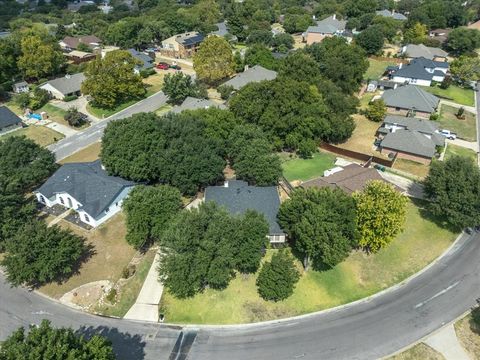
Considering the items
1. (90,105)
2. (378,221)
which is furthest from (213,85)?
(378,221)

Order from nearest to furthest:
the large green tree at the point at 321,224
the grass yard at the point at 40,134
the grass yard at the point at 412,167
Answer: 1. the large green tree at the point at 321,224
2. the grass yard at the point at 412,167
3. the grass yard at the point at 40,134

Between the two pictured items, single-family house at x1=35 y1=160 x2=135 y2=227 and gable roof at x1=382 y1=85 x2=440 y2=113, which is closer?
single-family house at x1=35 y1=160 x2=135 y2=227

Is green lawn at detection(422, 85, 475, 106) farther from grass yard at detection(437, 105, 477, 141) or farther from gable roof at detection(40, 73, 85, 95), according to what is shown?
gable roof at detection(40, 73, 85, 95)

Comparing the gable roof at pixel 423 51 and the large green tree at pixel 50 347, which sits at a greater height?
the large green tree at pixel 50 347

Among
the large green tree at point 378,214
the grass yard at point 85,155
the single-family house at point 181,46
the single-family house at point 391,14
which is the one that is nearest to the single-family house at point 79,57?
the single-family house at point 181,46

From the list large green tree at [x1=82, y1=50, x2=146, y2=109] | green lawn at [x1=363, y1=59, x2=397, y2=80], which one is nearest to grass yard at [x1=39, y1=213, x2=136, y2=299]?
large green tree at [x1=82, y1=50, x2=146, y2=109]

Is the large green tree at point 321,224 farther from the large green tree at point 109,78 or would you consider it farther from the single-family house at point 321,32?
the single-family house at point 321,32
